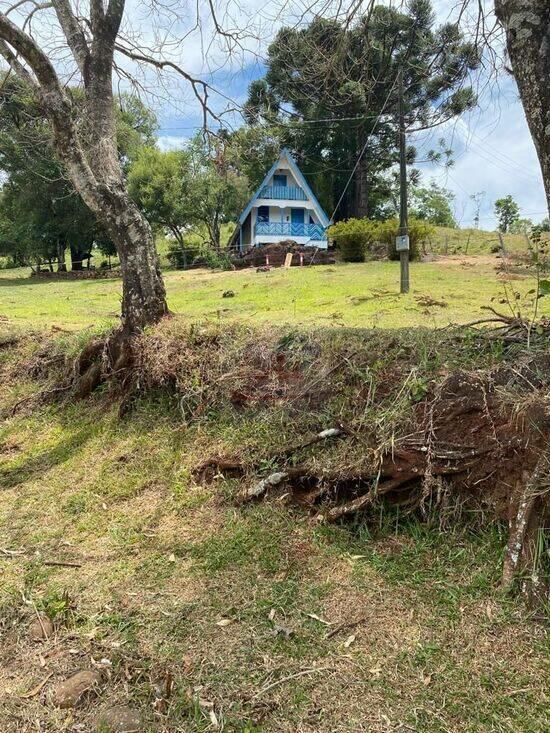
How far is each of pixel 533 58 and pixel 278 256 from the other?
20.2 m

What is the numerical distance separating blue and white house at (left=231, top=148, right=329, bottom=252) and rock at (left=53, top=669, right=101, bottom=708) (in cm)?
2411

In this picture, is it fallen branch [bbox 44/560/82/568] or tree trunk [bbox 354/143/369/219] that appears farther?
tree trunk [bbox 354/143/369/219]

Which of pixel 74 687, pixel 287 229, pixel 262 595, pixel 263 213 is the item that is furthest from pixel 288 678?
pixel 263 213

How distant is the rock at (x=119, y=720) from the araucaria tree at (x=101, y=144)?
→ 3641 millimetres

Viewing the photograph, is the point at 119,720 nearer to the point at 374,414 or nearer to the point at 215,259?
the point at 374,414

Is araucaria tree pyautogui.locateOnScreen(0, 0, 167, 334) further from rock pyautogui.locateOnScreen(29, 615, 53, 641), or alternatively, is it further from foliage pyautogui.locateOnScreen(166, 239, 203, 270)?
foliage pyautogui.locateOnScreen(166, 239, 203, 270)

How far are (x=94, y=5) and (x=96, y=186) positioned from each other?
75.0 inches

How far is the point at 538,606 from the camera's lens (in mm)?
2299

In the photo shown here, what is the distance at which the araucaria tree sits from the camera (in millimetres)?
4906

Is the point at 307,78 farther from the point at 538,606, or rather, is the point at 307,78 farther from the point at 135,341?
the point at 538,606

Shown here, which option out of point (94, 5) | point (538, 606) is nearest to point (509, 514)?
point (538, 606)

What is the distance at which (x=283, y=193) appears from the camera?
26.5m

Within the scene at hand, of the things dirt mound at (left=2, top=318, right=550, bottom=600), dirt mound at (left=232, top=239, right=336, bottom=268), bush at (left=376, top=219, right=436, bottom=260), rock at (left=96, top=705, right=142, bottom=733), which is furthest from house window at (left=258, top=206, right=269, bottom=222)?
rock at (left=96, top=705, right=142, bottom=733)

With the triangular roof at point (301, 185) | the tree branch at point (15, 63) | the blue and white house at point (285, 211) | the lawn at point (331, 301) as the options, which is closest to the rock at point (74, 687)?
the lawn at point (331, 301)
